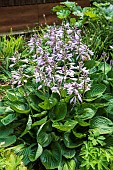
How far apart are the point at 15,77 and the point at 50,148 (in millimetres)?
588

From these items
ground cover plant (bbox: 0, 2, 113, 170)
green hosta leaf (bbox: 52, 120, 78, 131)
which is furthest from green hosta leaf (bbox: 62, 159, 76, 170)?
green hosta leaf (bbox: 52, 120, 78, 131)

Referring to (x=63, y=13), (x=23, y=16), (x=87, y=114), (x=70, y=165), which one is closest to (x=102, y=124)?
(x=87, y=114)

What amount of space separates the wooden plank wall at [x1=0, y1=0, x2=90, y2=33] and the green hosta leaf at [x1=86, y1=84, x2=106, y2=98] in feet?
8.92

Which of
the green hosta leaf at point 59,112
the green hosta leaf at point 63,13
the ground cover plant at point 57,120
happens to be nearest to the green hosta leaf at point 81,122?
the ground cover plant at point 57,120

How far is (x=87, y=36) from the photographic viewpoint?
3.76 m

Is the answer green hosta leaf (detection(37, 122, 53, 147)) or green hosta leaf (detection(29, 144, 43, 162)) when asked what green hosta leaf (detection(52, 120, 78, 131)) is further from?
green hosta leaf (detection(29, 144, 43, 162))

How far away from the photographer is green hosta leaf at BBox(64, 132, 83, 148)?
2.31 metres

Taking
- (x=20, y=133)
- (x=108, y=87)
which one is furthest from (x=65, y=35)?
(x=20, y=133)

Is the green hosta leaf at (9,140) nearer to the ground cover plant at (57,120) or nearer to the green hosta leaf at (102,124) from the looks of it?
the ground cover plant at (57,120)

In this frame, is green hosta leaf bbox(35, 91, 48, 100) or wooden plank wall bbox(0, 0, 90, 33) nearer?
green hosta leaf bbox(35, 91, 48, 100)

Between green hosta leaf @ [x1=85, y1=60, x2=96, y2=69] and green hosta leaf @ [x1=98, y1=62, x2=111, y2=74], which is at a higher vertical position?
green hosta leaf @ [x1=85, y1=60, x2=96, y2=69]

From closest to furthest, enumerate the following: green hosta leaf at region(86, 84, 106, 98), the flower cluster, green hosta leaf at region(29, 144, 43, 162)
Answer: green hosta leaf at region(29, 144, 43, 162) → the flower cluster → green hosta leaf at region(86, 84, 106, 98)

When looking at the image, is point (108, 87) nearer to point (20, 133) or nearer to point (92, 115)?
point (92, 115)

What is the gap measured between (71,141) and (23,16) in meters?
3.25
